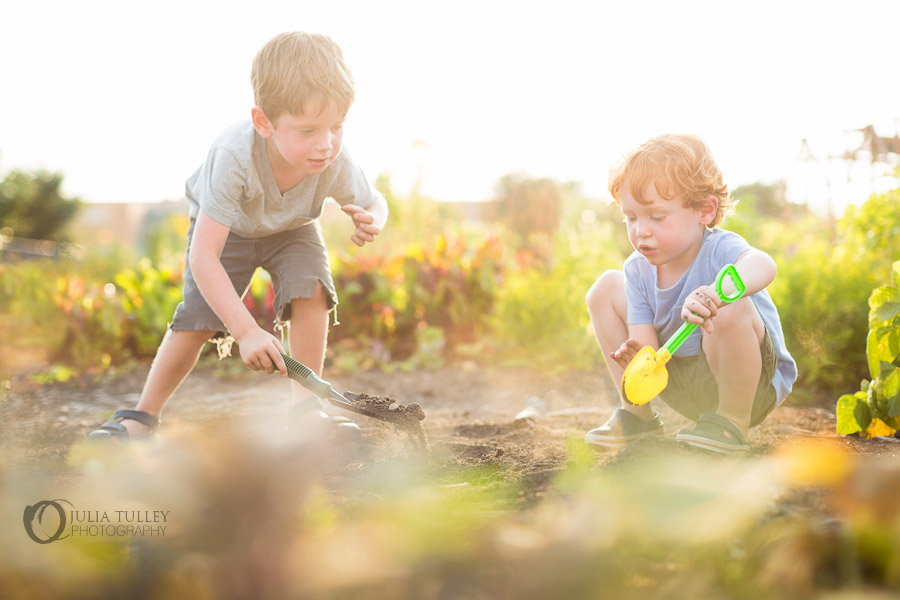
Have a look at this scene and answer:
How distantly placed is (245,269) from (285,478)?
6.75 ft

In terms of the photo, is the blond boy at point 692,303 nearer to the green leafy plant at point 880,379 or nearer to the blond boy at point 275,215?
the green leafy plant at point 880,379

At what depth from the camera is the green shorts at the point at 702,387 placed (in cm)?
215

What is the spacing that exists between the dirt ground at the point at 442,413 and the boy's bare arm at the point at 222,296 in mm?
412

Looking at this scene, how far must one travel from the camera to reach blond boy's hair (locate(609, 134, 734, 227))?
6.86 ft

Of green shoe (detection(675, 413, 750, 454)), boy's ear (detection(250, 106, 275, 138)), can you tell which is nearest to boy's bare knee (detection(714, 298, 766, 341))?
green shoe (detection(675, 413, 750, 454))

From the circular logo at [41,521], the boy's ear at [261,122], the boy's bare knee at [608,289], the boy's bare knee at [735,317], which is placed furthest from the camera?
the boy's bare knee at [608,289]

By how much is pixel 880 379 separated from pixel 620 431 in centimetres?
76

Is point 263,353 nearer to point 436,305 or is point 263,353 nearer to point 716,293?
point 716,293

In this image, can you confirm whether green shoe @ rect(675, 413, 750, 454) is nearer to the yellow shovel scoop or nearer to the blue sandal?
the yellow shovel scoop

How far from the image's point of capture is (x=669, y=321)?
2.23 m

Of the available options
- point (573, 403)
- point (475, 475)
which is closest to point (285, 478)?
point (475, 475)

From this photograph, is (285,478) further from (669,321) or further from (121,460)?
(669,321)

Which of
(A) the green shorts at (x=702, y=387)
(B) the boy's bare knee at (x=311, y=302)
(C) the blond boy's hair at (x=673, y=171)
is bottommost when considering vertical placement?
(A) the green shorts at (x=702, y=387)

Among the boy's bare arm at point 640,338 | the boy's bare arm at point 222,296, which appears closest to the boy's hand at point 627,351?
the boy's bare arm at point 640,338
